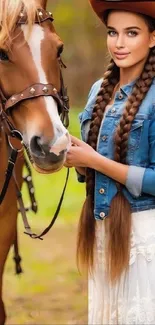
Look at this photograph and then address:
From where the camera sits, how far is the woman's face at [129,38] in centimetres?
287

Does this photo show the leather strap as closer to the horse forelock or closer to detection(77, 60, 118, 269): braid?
the horse forelock

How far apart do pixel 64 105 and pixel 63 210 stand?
482 cm

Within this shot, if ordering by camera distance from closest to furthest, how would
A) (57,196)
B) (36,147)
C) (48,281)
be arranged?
(36,147)
(48,281)
(57,196)

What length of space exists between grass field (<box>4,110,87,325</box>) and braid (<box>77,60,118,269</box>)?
1.75 metres

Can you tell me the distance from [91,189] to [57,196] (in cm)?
520

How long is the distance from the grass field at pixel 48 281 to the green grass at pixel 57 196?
0.01 meters

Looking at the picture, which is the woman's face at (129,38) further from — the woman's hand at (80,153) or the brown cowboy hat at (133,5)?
the woman's hand at (80,153)

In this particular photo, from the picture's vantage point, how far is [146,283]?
300 cm

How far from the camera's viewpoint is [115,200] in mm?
2996

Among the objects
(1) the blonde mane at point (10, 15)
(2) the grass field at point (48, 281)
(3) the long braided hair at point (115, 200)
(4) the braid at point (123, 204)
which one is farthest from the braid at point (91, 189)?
(2) the grass field at point (48, 281)

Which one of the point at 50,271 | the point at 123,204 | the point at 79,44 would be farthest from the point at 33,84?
the point at 79,44

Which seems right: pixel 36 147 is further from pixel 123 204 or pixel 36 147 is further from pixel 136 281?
pixel 136 281

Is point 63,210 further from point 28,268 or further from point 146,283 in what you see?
point 146,283

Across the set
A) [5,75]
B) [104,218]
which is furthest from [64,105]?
[104,218]
